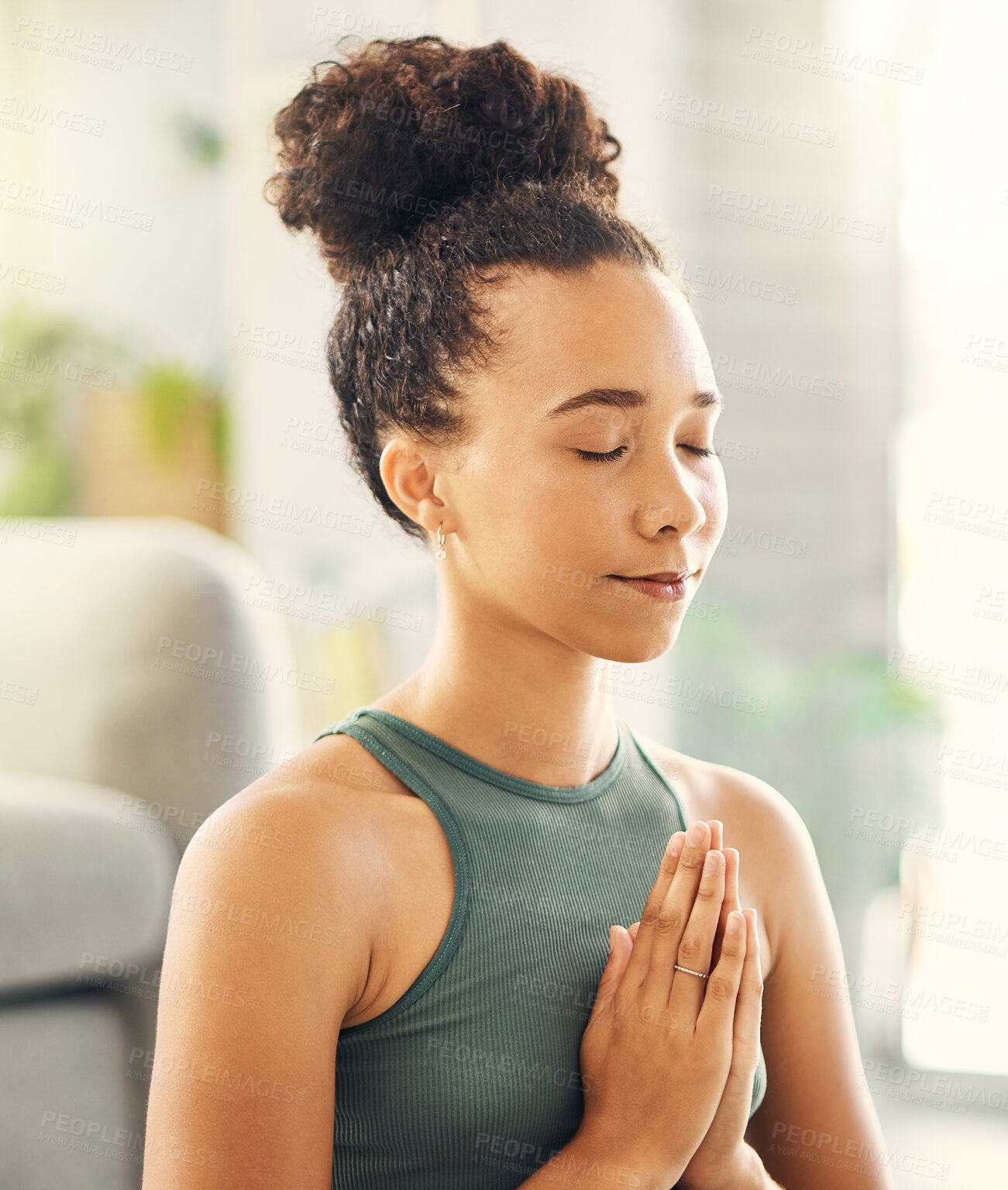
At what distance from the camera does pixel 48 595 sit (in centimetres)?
153

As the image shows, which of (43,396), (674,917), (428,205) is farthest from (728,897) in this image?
(43,396)

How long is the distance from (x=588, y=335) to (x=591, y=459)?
3.9 inches

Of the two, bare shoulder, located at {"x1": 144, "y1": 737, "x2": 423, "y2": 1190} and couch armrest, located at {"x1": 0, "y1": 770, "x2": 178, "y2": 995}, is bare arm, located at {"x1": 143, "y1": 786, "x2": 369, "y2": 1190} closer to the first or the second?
bare shoulder, located at {"x1": 144, "y1": 737, "x2": 423, "y2": 1190}

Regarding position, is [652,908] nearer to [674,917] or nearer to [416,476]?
[674,917]

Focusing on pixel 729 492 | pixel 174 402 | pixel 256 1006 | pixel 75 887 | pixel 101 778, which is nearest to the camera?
pixel 256 1006

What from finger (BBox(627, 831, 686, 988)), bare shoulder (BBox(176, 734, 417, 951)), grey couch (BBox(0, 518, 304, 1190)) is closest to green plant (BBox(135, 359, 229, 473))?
grey couch (BBox(0, 518, 304, 1190))

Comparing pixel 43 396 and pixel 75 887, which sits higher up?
pixel 43 396

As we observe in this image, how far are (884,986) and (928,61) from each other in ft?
5.36

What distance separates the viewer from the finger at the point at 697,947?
88 centimetres

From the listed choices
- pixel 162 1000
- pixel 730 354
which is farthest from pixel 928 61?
pixel 162 1000

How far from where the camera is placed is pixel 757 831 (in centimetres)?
110

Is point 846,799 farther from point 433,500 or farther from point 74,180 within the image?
point 74,180

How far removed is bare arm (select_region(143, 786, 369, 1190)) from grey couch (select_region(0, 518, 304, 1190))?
439mm

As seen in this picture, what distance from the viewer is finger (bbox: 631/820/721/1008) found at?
0.89 m
